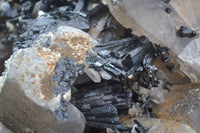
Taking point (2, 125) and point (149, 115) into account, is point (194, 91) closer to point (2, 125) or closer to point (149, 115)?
point (149, 115)

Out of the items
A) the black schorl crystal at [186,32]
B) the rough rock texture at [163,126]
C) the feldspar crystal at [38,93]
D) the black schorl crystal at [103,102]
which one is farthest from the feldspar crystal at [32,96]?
the black schorl crystal at [186,32]

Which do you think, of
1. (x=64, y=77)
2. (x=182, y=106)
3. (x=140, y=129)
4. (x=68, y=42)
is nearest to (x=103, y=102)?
(x=140, y=129)

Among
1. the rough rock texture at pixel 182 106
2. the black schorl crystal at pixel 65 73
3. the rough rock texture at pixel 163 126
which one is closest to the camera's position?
the black schorl crystal at pixel 65 73

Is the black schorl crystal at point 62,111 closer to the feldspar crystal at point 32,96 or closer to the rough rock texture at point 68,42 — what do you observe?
the feldspar crystal at point 32,96

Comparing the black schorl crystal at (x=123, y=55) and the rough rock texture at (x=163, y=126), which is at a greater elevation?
the black schorl crystal at (x=123, y=55)

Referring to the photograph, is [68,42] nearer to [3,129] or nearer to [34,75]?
[34,75]

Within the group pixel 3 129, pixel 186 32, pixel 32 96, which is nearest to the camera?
pixel 32 96
